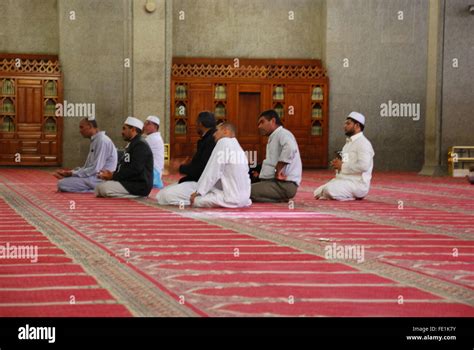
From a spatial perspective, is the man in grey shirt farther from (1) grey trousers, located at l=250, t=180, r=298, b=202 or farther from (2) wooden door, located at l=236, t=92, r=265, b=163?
(2) wooden door, located at l=236, t=92, r=265, b=163

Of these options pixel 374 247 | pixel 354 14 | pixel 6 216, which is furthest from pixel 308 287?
pixel 354 14

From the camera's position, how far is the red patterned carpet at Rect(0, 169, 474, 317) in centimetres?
247

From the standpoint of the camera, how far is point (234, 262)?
334 cm

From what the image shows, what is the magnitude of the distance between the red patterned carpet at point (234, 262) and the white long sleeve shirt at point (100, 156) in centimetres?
129

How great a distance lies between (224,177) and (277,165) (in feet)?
2.68

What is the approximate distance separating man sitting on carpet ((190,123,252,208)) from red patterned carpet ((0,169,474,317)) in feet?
0.61

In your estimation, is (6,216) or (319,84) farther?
(319,84)

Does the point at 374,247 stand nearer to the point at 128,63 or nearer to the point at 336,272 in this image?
the point at 336,272

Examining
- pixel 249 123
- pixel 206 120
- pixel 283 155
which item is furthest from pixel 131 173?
pixel 249 123

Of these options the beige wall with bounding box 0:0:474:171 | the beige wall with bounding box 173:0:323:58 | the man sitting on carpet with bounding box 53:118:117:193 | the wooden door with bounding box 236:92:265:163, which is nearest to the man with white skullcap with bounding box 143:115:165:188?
the man sitting on carpet with bounding box 53:118:117:193

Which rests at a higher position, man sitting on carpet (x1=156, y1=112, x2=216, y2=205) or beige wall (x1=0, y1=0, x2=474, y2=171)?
beige wall (x1=0, y1=0, x2=474, y2=171)

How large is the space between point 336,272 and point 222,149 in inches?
110

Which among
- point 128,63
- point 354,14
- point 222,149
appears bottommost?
point 222,149

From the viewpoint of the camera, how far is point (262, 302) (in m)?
2.51
